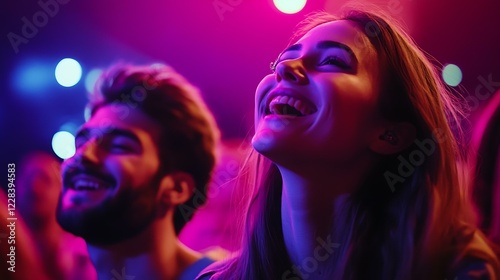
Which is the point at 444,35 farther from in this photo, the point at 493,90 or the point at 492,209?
the point at 492,209

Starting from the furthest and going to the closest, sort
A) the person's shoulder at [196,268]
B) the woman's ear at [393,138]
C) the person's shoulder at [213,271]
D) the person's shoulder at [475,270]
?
the person's shoulder at [196,268] < the person's shoulder at [213,271] < the woman's ear at [393,138] < the person's shoulder at [475,270]

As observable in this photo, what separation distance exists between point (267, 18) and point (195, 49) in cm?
29

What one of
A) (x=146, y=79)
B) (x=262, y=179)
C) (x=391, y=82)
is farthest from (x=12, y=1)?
(x=391, y=82)

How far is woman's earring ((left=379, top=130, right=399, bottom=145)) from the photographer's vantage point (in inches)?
55.4

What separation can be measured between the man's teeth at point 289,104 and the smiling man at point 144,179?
41 centimetres

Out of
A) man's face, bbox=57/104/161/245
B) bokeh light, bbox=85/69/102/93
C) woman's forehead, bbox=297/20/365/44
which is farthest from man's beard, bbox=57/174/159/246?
woman's forehead, bbox=297/20/365/44

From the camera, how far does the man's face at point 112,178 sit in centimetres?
177

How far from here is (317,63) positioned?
1416 millimetres

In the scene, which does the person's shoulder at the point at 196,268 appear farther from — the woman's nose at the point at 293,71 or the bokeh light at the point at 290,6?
the bokeh light at the point at 290,6

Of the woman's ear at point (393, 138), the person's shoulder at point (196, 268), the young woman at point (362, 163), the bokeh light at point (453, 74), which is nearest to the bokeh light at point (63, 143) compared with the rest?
the person's shoulder at point (196, 268)

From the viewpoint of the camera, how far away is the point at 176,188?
5.80ft

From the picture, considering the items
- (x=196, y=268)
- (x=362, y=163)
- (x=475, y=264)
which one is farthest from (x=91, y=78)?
(x=475, y=264)

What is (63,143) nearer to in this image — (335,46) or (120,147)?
(120,147)

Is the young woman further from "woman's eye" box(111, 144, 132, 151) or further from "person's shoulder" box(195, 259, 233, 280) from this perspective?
"woman's eye" box(111, 144, 132, 151)
